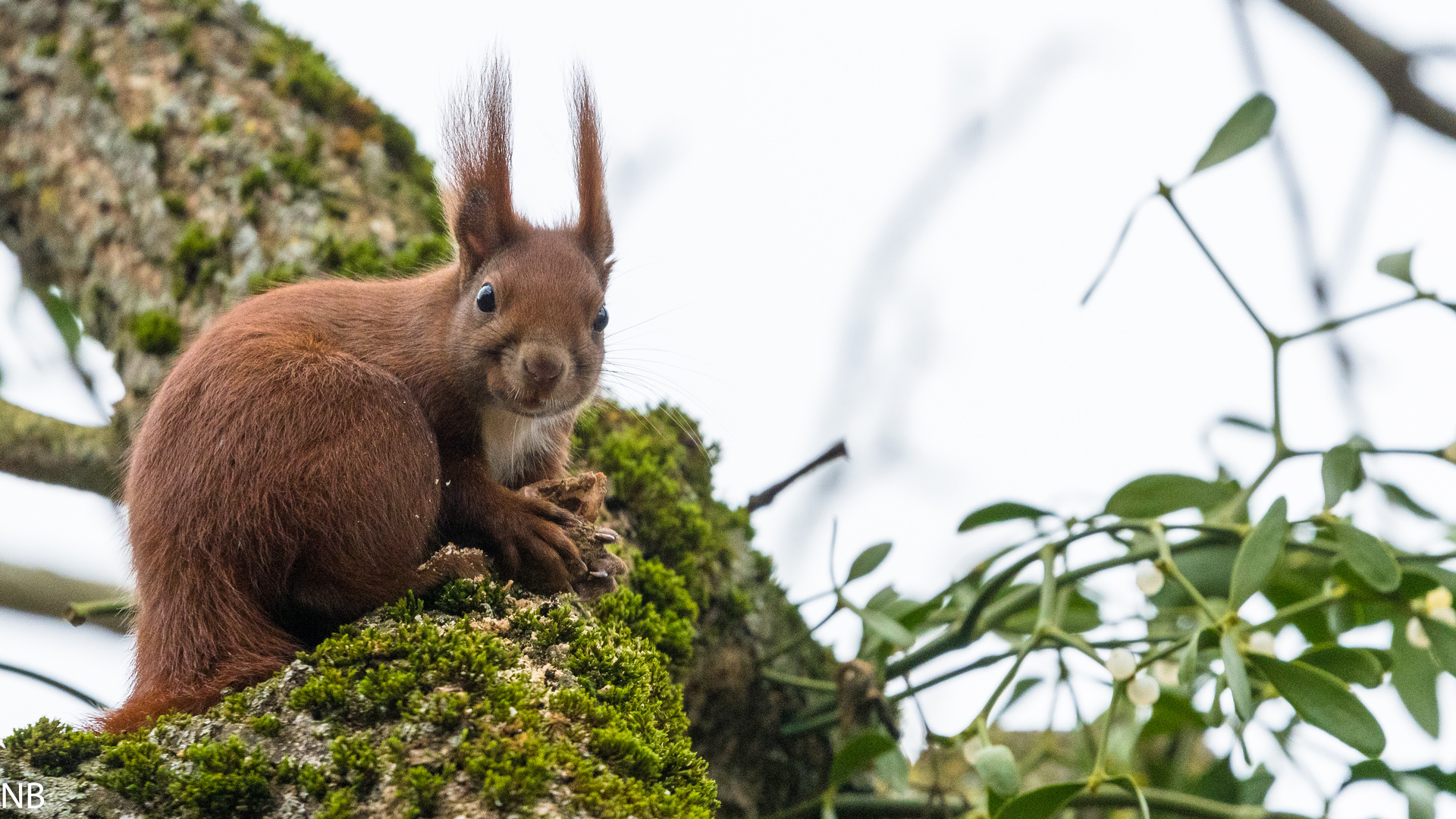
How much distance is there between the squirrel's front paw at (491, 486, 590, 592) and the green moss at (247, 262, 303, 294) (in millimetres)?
1289

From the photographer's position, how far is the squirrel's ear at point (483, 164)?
268 cm

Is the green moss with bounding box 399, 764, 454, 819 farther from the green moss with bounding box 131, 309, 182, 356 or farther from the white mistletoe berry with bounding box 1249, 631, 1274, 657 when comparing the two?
the green moss with bounding box 131, 309, 182, 356

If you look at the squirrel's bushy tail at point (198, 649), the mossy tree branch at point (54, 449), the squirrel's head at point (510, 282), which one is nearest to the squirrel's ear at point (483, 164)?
the squirrel's head at point (510, 282)

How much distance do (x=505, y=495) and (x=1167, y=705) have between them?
5.80 ft

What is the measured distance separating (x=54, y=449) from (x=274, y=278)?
2.97ft

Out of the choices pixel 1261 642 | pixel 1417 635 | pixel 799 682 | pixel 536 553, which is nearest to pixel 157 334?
pixel 536 553

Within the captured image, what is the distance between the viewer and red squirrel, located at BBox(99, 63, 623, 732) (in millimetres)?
2080

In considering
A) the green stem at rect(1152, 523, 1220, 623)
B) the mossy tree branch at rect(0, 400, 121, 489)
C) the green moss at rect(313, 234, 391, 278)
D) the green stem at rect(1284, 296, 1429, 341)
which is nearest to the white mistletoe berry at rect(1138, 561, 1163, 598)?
the green stem at rect(1152, 523, 1220, 623)

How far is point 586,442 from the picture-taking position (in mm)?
3195

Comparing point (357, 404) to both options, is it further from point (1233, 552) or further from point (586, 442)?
point (1233, 552)

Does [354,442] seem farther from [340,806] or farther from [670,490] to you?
[670,490]

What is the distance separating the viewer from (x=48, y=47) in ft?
12.5

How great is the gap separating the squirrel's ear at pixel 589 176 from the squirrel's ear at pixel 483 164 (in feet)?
0.74

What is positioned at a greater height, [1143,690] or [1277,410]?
[1277,410]
